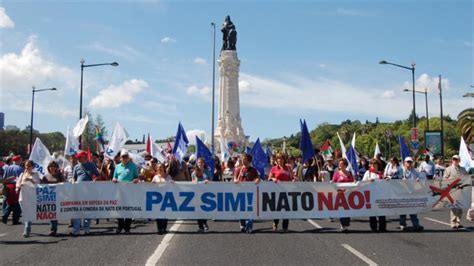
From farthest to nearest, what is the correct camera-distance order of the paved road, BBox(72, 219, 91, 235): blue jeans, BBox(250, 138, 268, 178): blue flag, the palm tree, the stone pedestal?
1. the stone pedestal
2. the palm tree
3. BBox(250, 138, 268, 178): blue flag
4. BBox(72, 219, 91, 235): blue jeans
5. the paved road

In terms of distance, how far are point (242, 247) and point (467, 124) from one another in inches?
1690

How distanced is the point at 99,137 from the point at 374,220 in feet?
51.1

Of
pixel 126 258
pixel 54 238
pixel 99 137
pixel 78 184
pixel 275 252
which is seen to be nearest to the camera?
pixel 126 258

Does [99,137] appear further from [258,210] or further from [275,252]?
[275,252]

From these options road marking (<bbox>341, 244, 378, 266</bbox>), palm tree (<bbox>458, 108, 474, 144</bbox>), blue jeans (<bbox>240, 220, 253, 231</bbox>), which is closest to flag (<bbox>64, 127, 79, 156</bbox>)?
blue jeans (<bbox>240, 220, 253, 231</bbox>)

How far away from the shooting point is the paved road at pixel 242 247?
28.4ft

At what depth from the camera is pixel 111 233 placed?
11953 millimetres

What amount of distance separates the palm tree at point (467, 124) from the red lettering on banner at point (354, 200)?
37859 mm

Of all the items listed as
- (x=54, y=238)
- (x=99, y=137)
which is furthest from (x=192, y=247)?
(x=99, y=137)

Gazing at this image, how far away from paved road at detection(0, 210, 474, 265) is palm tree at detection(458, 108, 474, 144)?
37.5 metres

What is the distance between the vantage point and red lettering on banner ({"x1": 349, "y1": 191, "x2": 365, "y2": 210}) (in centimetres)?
1253

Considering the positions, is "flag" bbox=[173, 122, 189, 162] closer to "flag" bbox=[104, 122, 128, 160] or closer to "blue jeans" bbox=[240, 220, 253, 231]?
"flag" bbox=[104, 122, 128, 160]

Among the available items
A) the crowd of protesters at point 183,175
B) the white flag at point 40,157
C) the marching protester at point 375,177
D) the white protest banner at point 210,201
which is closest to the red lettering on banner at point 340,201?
the white protest banner at point 210,201

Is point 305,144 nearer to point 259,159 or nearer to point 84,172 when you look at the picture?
point 259,159
